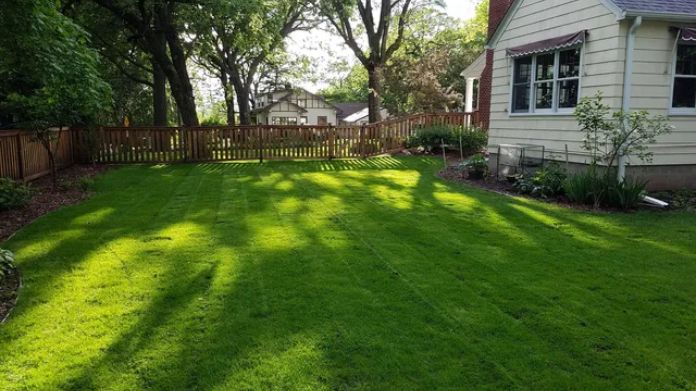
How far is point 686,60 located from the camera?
8852 mm

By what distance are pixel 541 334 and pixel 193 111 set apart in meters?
16.1

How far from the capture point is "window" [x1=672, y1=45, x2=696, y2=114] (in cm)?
880

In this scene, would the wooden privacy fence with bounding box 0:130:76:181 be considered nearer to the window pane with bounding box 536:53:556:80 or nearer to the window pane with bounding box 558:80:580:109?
the window pane with bounding box 536:53:556:80

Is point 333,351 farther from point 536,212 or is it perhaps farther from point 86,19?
point 86,19

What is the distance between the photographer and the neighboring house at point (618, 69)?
27.5ft

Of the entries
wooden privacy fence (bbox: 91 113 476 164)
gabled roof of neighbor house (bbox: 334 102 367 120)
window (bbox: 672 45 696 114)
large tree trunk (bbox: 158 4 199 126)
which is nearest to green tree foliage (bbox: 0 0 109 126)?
wooden privacy fence (bbox: 91 113 476 164)

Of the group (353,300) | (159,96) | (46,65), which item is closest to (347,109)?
(159,96)

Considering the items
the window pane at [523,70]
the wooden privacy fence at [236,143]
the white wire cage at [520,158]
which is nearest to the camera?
the white wire cage at [520,158]

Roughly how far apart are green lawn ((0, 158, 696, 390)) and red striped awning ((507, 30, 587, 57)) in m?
3.47

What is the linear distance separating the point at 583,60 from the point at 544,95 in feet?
4.39

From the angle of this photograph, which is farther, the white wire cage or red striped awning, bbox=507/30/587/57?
the white wire cage

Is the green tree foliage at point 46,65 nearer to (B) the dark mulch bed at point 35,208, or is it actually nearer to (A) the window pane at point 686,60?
(B) the dark mulch bed at point 35,208

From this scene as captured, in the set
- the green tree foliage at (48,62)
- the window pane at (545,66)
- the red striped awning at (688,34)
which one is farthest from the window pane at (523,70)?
the green tree foliage at (48,62)

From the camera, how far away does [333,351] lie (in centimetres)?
333
